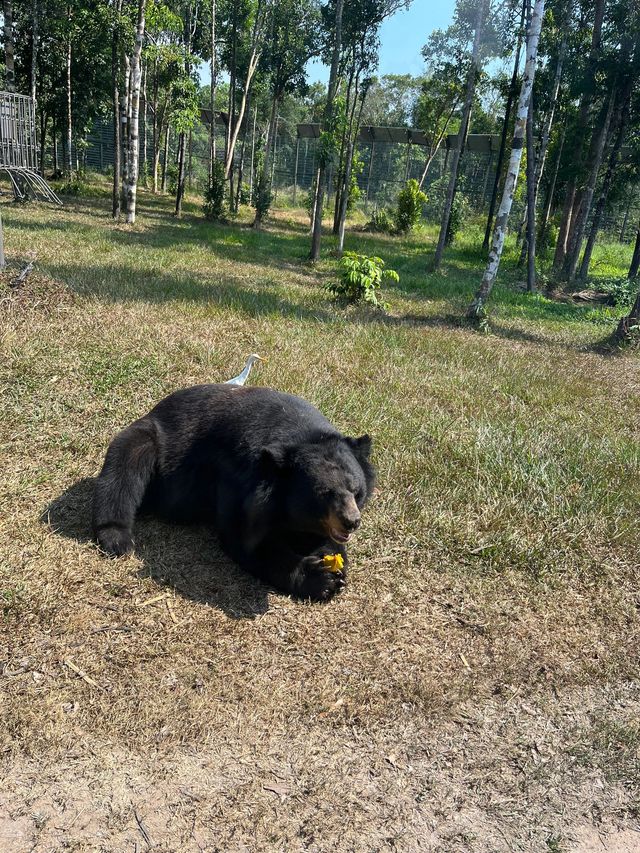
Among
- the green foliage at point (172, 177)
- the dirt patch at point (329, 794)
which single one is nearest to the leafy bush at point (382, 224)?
the green foliage at point (172, 177)

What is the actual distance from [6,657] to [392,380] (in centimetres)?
447

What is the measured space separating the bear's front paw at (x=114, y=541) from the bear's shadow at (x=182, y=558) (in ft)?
0.27

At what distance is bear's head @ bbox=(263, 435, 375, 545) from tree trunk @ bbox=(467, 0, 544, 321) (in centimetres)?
803

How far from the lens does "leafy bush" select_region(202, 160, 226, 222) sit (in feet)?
67.5

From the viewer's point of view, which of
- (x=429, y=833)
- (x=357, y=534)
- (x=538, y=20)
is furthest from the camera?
(x=538, y=20)

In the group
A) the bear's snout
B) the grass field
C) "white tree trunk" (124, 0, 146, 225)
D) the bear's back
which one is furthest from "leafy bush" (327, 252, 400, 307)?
"white tree trunk" (124, 0, 146, 225)

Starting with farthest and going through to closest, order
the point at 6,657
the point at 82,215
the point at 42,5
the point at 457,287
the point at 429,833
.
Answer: the point at 42,5, the point at 82,215, the point at 457,287, the point at 6,657, the point at 429,833

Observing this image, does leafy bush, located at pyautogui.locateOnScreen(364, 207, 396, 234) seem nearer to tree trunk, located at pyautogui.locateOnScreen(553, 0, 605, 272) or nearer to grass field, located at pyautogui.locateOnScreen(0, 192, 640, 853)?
tree trunk, located at pyautogui.locateOnScreen(553, 0, 605, 272)

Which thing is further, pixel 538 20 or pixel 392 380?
pixel 538 20

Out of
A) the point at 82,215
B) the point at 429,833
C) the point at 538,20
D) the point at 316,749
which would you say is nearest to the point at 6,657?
the point at 316,749

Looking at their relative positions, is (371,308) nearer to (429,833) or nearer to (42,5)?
(429,833)

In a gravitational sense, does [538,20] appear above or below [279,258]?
above

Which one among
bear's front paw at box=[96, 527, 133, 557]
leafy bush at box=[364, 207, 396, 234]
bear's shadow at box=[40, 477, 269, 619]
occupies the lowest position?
bear's shadow at box=[40, 477, 269, 619]

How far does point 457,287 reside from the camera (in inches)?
551
